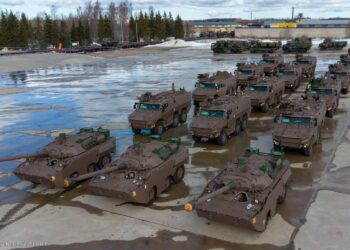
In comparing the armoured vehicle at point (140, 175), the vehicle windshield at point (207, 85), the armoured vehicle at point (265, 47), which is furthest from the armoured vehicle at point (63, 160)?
the armoured vehicle at point (265, 47)

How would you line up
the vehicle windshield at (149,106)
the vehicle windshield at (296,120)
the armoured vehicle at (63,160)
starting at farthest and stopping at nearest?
the vehicle windshield at (149,106)
the vehicle windshield at (296,120)
the armoured vehicle at (63,160)

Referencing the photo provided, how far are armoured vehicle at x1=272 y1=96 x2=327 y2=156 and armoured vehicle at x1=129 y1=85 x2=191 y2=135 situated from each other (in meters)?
5.85

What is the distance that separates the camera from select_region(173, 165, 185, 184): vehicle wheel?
46.4 feet

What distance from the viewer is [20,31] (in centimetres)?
8144

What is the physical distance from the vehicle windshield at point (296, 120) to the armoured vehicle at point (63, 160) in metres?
Result: 7.61

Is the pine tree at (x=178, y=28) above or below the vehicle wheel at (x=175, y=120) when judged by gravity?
above

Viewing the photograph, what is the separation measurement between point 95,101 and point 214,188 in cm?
1939

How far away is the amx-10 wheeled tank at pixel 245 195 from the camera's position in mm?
10352

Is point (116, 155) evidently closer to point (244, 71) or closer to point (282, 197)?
point (282, 197)

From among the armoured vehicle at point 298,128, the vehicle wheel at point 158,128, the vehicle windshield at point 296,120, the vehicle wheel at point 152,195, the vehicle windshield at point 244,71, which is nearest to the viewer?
the vehicle wheel at point 152,195

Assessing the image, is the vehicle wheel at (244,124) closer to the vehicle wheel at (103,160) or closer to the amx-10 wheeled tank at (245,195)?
the vehicle wheel at (103,160)

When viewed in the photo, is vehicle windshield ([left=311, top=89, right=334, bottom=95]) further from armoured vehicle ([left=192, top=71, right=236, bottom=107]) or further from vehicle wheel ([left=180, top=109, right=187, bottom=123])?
vehicle wheel ([left=180, top=109, right=187, bottom=123])

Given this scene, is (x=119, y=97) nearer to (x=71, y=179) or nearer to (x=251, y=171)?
(x=71, y=179)

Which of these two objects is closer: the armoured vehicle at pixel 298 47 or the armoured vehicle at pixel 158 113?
the armoured vehicle at pixel 158 113
